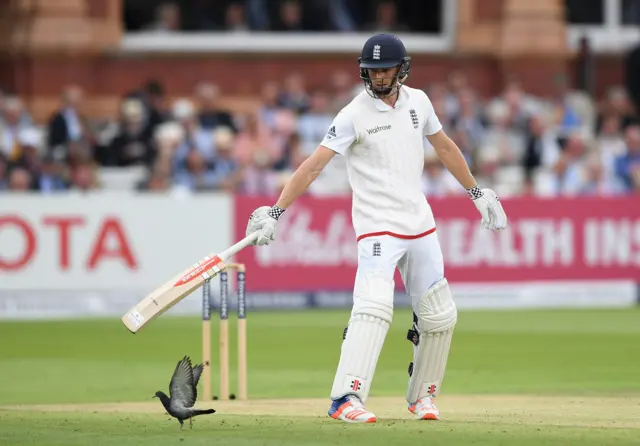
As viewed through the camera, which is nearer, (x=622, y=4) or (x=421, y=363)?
(x=421, y=363)

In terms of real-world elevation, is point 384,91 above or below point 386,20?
below

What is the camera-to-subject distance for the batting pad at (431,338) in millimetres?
8453

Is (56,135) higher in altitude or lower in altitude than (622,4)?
lower

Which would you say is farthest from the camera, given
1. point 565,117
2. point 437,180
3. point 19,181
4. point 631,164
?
point 565,117

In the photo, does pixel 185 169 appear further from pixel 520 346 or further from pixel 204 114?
pixel 520 346

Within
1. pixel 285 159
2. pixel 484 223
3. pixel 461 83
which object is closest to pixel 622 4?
pixel 461 83

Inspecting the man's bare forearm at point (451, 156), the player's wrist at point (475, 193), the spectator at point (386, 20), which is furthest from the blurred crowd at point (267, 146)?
the man's bare forearm at point (451, 156)

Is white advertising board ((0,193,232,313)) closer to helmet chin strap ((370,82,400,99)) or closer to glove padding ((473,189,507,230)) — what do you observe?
glove padding ((473,189,507,230))

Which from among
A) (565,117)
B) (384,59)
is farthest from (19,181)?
(384,59)

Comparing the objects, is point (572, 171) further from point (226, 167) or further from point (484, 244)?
point (226, 167)

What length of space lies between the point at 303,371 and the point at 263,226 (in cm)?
411

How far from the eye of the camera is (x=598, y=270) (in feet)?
59.5

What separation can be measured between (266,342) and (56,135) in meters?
5.30

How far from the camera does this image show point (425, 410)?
8.53 meters
